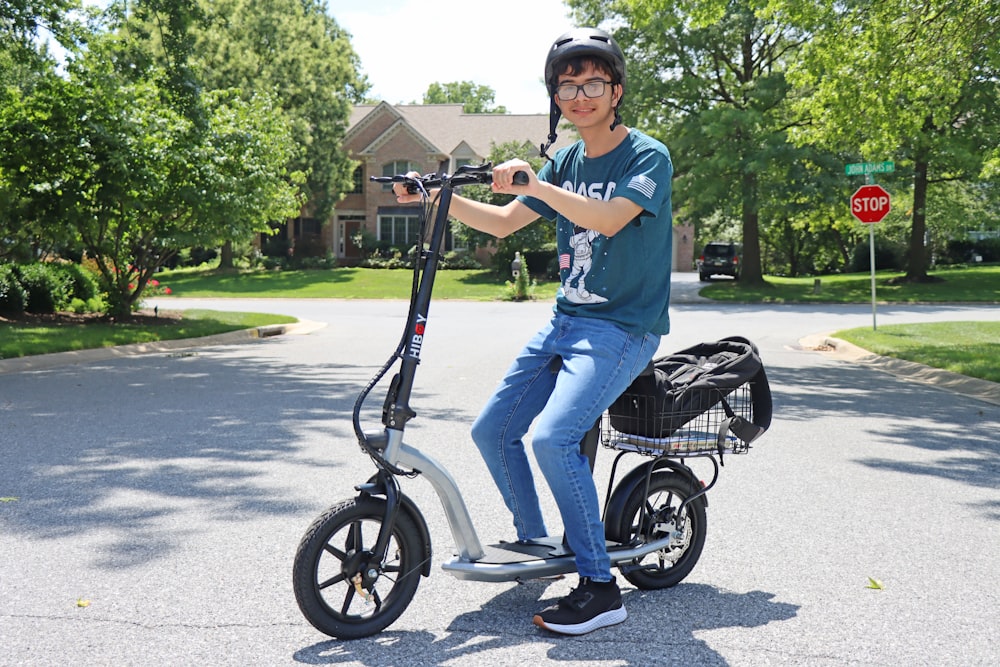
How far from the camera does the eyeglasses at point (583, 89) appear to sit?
3834 mm

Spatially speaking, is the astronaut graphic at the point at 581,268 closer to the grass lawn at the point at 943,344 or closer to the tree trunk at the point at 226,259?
the grass lawn at the point at 943,344

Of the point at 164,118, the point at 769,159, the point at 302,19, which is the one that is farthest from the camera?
the point at 302,19

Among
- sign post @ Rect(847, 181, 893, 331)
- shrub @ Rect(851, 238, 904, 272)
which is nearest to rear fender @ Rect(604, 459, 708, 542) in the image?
sign post @ Rect(847, 181, 893, 331)

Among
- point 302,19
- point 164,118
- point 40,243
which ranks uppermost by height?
point 302,19

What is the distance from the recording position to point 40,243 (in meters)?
21.3

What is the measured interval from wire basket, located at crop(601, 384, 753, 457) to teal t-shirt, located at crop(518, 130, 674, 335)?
342 mm

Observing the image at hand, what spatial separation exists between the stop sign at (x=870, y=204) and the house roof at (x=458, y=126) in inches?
1496

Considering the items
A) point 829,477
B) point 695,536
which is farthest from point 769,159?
point 695,536

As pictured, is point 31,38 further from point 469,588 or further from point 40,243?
point 469,588

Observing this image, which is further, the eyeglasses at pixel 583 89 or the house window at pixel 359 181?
the house window at pixel 359 181

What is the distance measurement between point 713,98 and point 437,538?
34228mm

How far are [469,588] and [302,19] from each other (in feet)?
184

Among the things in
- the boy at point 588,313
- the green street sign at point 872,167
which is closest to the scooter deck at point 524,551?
the boy at point 588,313

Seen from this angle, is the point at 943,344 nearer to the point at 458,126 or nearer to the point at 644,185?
the point at 644,185
